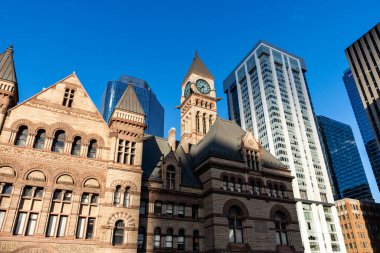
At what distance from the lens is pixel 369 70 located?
113 m

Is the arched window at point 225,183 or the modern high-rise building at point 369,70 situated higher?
the modern high-rise building at point 369,70

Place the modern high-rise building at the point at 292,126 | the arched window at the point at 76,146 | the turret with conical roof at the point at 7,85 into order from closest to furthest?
the turret with conical roof at the point at 7,85 → the arched window at the point at 76,146 → the modern high-rise building at the point at 292,126

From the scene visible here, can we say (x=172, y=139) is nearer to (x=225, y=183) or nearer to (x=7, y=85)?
(x=225, y=183)

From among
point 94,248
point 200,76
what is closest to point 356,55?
point 200,76

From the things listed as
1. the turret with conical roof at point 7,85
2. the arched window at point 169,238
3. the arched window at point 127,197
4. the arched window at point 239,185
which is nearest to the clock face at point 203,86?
the arched window at point 239,185

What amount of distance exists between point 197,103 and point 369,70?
88271 mm

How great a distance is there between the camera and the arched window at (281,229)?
3616cm

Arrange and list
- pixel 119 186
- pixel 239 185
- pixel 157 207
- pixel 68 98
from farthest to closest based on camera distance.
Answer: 1. pixel 239 185
2. pixel 157 207
3. pixel 68 98
4. pixel 119 186

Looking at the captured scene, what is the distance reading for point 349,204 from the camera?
110938 millimetres

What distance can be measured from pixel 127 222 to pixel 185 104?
121ft

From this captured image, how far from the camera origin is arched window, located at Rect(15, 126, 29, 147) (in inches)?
1072

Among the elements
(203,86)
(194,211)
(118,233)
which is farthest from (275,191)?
(203,86)

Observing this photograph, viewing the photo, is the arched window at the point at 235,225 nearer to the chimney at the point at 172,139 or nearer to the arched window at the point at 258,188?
the arched window at the point at 258,188

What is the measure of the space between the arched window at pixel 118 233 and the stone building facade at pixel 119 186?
0.09 metres
